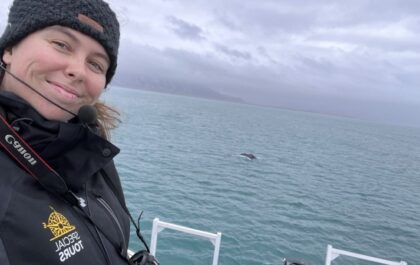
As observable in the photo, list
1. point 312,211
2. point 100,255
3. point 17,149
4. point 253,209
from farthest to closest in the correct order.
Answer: point 312,211 → point 253,209 → point 100,255 → point 17,149

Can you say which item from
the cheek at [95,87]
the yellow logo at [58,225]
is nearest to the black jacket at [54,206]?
the yellow logo at [58,225]

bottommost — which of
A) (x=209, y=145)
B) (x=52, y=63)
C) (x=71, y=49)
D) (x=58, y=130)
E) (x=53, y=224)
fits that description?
(x=53, y=224)

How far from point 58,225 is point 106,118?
1.24 m

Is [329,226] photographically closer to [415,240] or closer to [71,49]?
[415,240]

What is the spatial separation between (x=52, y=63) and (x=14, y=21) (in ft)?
1.19

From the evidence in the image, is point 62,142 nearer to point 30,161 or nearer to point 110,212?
point 30,161

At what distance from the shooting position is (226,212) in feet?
67.7

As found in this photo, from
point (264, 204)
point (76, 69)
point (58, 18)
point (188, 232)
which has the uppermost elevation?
point (58, 18)

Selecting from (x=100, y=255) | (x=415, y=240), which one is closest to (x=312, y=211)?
(x=415, y=240)

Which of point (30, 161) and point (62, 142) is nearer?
point (30, 161)

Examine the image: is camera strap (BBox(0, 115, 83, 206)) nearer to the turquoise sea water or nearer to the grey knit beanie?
the grey knit beanie

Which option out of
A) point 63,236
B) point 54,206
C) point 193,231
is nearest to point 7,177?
point 54,206

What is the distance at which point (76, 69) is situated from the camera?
1.93 metres

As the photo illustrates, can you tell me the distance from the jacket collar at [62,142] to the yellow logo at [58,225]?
0.80ft
